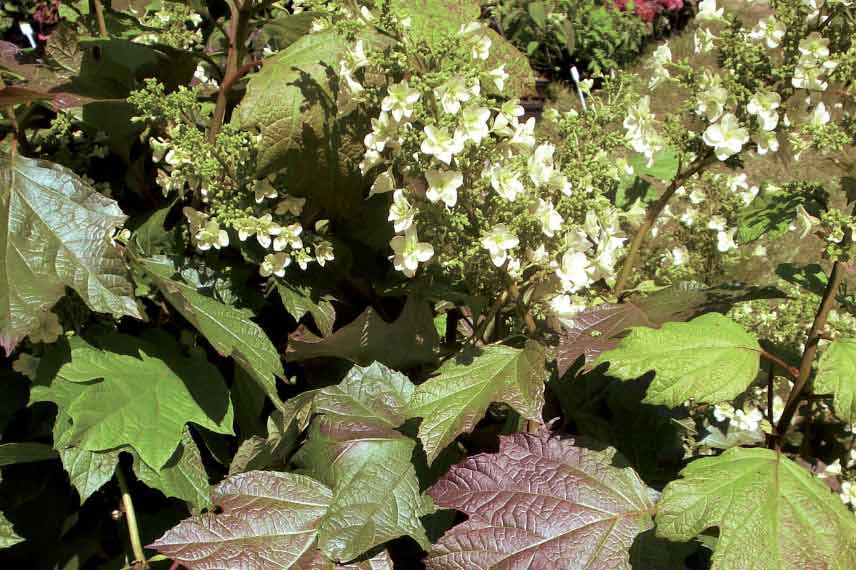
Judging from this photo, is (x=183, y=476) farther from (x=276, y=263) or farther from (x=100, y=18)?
(x=100, y=18)

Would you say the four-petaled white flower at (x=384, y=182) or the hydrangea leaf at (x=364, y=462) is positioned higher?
the four-petaled white flower at (x=384, y=182)

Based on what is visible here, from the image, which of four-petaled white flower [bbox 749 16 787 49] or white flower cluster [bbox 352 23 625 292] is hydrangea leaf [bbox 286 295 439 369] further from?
four-petaled white flower [bbox 749 16 787 49]

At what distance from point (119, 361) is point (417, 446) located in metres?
0.58

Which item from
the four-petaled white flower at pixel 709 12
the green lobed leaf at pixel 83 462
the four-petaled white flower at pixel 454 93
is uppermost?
the four-petaled white flower at pixel 709 12

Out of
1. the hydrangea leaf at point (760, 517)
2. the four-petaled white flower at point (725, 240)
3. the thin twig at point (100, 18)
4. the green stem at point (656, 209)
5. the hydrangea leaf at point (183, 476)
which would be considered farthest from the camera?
the four-petaled white flower at point (725, 240)

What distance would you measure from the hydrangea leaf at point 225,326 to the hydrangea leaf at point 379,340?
79 mm

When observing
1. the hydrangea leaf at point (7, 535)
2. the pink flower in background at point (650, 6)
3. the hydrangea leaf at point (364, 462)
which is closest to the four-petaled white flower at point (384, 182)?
the hydrangea leaf at point (364, 462)

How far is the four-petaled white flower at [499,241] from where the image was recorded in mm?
1330

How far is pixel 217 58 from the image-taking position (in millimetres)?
2102

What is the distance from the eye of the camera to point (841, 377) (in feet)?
4.22

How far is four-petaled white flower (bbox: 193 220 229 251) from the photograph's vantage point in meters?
1.52

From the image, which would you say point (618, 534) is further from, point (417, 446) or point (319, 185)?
point (319, 185)

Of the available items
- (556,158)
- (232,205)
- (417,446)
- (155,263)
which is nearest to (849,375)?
(556,158)

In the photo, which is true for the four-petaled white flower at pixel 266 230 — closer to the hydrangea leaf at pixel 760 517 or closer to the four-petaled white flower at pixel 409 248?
the four-petaled white flower at pixel 409 248
